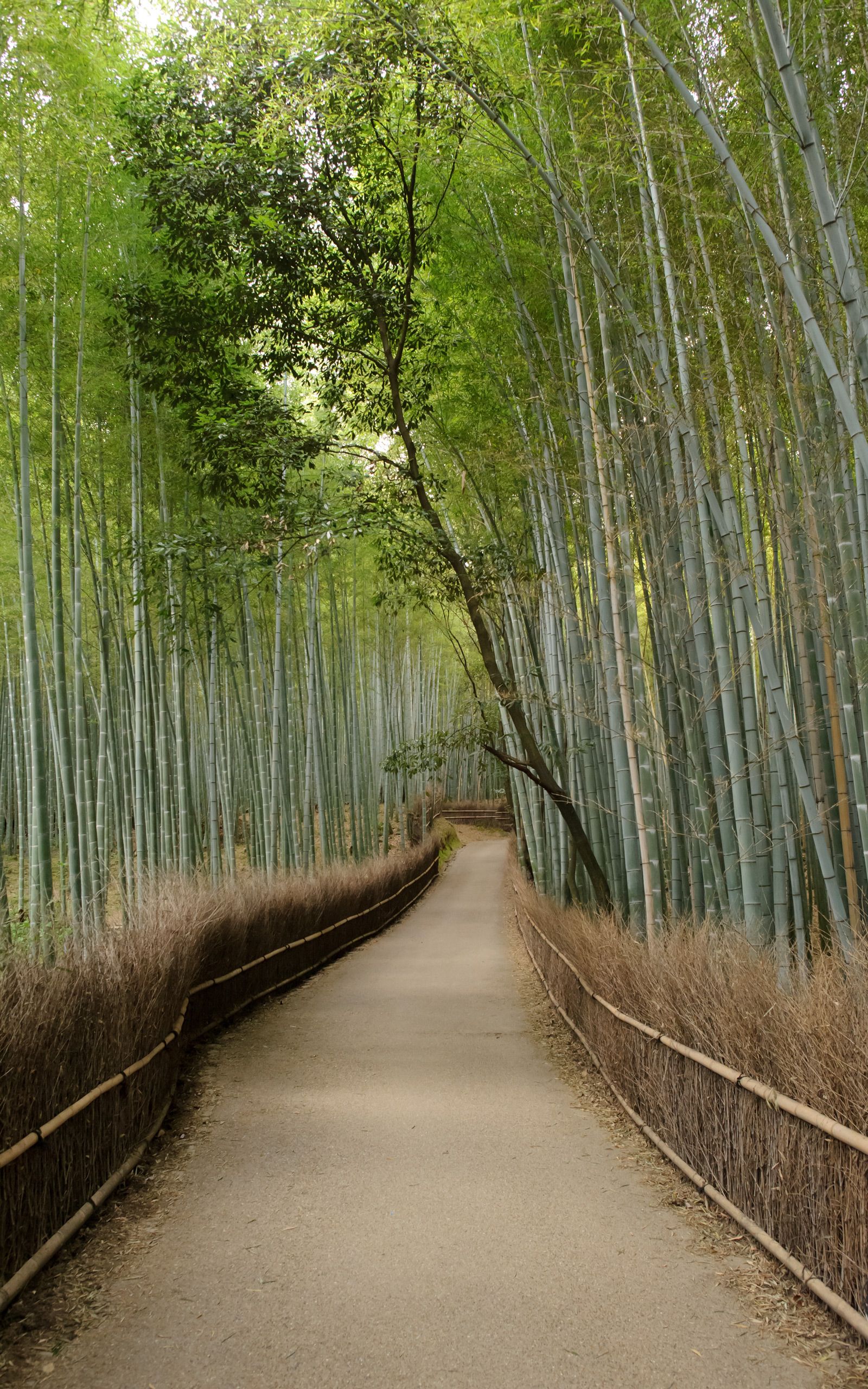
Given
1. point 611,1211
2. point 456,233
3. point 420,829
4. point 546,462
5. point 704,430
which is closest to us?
point 611,1211

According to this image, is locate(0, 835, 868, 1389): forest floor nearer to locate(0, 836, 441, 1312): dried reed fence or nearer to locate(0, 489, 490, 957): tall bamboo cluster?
locate(0, 836, 441, 1312): dried reed fence

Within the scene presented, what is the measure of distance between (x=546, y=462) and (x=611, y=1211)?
12.6ft

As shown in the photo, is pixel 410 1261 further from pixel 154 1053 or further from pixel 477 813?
pixel 477 813

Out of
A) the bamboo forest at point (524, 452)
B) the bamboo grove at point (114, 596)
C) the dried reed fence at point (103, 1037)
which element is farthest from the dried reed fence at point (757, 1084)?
the bamboo grove at point (114, 596)

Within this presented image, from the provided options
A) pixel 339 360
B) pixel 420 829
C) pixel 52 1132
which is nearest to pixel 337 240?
pixel 339 360

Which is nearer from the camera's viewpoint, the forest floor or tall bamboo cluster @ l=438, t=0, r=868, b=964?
the forest floor

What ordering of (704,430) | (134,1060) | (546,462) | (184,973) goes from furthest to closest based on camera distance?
(546,462) < (704,430) < (184,973) < (134,1060)

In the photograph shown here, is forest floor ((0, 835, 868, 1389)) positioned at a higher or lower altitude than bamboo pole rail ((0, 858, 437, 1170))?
lower

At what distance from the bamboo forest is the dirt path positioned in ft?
0.24

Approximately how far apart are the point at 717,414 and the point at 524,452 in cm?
218

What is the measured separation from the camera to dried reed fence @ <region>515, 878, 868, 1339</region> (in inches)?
82.2

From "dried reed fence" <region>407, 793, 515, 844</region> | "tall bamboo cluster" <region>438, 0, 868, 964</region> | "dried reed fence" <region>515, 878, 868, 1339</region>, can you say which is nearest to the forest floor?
"dried reed fence" <region>515, 878, 868, 1339</region>

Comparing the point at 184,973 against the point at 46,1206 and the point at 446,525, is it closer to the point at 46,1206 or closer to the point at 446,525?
the point at 46,1206

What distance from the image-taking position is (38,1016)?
259 cm
